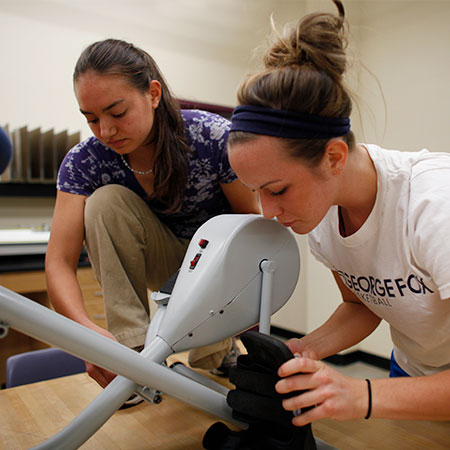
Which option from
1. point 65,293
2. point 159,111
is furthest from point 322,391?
point 159,111

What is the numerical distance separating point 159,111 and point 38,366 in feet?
3.47

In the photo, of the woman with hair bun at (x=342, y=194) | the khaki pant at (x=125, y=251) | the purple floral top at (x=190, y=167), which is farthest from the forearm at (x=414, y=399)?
the purple floral top at (x=190, y=167)

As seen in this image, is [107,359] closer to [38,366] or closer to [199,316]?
[199,316]

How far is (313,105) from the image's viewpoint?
0.85 meters

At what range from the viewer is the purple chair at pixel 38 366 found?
5.25 feet

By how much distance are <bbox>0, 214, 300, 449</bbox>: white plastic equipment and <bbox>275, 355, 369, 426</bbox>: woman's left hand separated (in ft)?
0.86

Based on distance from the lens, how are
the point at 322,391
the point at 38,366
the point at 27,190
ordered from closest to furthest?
1. the point at 322,391
2. the point at 38,366
3. the point at 27,190

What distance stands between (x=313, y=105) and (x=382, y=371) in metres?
2.79

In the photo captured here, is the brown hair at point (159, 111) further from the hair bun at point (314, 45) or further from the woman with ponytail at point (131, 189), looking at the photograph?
the hair bun at point (314, 45)

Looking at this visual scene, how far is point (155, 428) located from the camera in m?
1.16

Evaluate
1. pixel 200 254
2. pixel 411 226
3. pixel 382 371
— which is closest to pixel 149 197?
pixel 200 254

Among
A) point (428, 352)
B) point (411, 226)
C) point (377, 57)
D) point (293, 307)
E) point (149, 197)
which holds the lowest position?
point (293, 307)

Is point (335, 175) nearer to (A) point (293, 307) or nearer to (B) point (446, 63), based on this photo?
(B) point (446, 63)

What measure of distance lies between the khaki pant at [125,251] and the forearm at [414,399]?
700 millimetres
